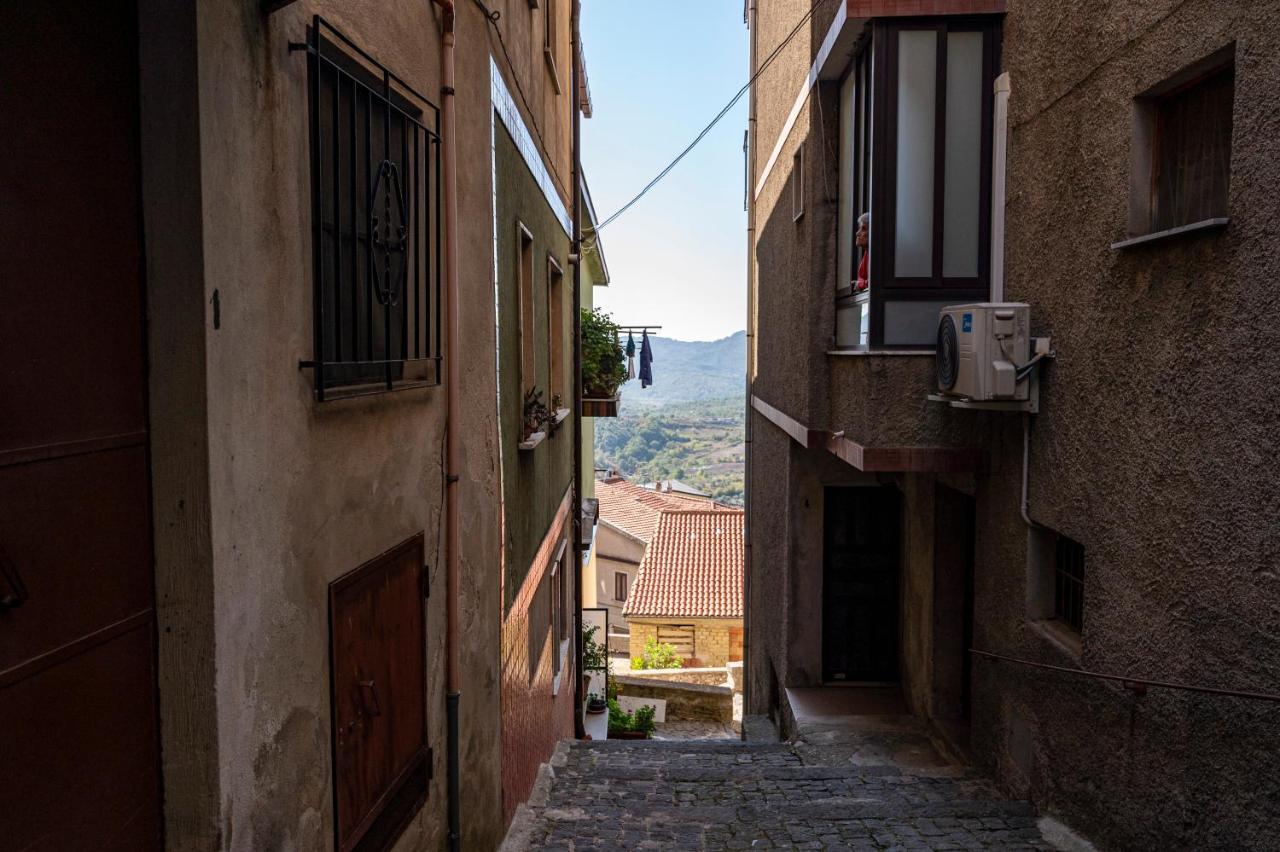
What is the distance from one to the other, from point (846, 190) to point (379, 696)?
249 inches

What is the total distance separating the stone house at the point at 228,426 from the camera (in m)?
2.04

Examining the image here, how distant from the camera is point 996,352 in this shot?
19.9 ft

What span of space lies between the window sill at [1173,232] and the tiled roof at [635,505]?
122 feet

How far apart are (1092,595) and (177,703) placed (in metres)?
4.77

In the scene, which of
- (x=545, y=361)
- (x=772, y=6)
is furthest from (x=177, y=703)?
(x=772, y=6)

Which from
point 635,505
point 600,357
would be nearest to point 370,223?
point 600,357

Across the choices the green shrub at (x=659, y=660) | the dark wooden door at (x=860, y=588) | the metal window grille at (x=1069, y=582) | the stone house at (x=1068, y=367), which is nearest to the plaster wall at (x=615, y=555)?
the green shrub at (x=659, y=660)

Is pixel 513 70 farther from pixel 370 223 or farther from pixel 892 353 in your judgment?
pixel 370 223

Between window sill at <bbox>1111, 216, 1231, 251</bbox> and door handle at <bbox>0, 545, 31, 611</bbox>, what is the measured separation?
4381 millimetres

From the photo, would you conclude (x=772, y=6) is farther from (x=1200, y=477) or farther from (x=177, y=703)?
(x=177, y=703)

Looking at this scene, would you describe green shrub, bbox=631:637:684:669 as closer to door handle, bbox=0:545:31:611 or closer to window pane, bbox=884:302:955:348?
window pane, bbox=884:302:955:348

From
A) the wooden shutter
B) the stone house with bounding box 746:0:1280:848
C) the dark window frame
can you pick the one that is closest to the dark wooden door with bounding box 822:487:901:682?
the stone house with bounding box 746:0:1280:848

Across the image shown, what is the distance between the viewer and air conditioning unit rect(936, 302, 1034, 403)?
601cm

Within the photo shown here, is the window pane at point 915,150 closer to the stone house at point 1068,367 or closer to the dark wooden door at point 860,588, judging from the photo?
the stone house at point 1068,367
